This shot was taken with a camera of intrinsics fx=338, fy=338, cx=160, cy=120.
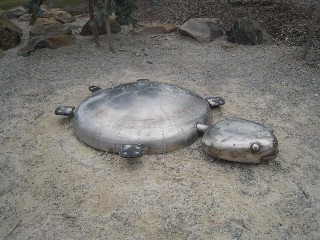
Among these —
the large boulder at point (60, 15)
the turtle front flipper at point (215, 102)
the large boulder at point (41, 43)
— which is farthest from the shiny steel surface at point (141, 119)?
the large boulder at point (60, 15)

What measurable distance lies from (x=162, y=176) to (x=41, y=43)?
19.3 ft

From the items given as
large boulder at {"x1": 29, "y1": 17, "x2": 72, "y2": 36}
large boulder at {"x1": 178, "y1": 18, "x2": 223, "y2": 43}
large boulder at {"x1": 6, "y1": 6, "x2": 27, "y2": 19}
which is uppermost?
large boulder at {"x1": 178, "y1": 18, "x2": 223, "y2": 43}

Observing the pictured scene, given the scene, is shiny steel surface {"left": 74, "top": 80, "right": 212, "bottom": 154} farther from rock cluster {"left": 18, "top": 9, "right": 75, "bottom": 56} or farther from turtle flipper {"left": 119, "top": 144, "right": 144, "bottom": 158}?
rock cluster {"left": 18, "top": 9, "right": 75, "bottom": 56}

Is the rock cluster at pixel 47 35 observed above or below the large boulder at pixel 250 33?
below

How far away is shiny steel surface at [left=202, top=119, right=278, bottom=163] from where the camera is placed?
4.25m

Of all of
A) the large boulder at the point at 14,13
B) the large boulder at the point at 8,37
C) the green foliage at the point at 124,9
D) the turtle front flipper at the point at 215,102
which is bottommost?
the large boulder at the point at 14,13

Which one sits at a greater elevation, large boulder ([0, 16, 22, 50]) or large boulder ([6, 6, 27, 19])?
large boulder ([0, 16, 22, 50])

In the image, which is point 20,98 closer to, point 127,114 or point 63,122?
point 63,122

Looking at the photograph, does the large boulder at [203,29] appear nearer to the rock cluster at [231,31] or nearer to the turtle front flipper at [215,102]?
the rock cluster at [231,31]

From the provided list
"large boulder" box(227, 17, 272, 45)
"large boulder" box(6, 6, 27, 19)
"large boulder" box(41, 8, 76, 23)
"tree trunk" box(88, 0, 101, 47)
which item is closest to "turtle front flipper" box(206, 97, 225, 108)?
"large boulder" box(227, 17, 272, 45)

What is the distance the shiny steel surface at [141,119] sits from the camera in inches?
179

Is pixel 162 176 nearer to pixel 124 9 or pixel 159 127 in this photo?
pixel 159 127

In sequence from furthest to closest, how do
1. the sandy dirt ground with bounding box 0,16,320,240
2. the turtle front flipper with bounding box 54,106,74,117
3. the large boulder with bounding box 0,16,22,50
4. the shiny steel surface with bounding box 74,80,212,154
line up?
the large boulder with bounding box 0,16,22,50, the turtle front flipper with bounding box 54,106,74,117, the shiny steel surface with bounding box 74,80,212,154, the sandy dirt ground with bounding box 0,16,320,240

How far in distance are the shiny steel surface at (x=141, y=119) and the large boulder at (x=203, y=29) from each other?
438 centimetres
